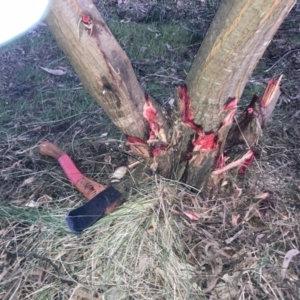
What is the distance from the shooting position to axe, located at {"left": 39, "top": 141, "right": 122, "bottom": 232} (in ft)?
6.86

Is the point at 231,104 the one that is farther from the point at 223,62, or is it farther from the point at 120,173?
the point at 120,173

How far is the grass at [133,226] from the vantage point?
190 centimetres

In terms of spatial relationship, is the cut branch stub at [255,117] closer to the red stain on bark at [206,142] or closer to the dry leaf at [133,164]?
the red stain on bark at [206,142]

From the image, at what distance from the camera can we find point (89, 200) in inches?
85.9

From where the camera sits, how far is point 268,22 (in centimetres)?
172

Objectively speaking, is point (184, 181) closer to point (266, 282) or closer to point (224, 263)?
point (224, 263)

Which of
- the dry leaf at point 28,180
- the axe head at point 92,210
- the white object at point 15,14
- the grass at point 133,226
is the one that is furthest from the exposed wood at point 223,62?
the dry leaf at point 28,180

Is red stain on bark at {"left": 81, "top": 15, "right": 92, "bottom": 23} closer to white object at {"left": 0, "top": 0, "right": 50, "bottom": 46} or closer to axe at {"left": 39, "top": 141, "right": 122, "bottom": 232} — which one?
white object at {"left": 0, "top": 0, "right": 50, "bottom": 46}

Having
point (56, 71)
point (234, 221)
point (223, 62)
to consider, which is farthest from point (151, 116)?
point (56, 71)

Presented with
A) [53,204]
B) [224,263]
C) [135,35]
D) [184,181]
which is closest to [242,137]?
[184,181]

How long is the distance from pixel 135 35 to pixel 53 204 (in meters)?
1.95

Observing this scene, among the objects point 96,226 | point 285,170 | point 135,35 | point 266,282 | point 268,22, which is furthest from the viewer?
point 135,35

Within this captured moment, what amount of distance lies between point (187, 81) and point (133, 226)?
0.61m

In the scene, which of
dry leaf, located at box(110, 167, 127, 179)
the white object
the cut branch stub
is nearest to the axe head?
dry leaf, located at box(110, 167, 127, 179)
